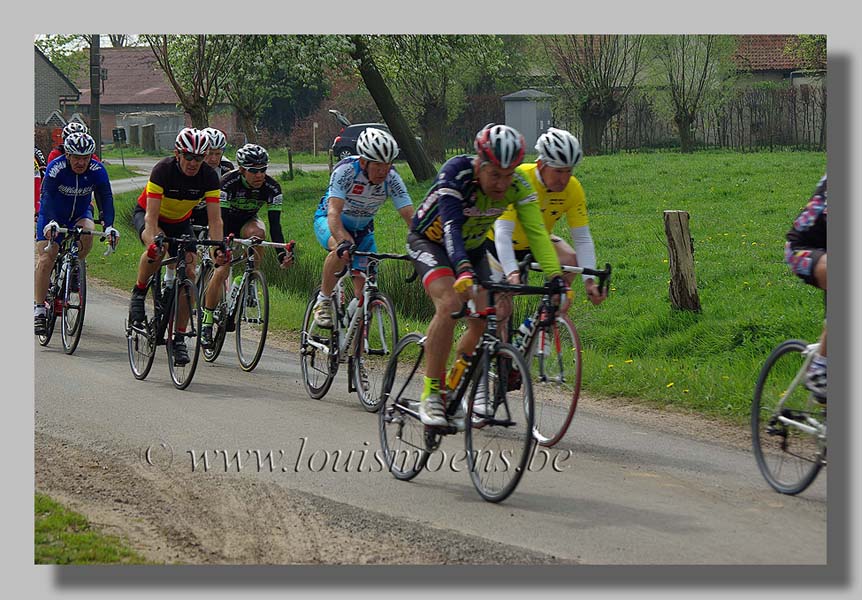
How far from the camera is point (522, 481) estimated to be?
290 inches

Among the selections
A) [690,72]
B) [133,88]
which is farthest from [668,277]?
[133,88]

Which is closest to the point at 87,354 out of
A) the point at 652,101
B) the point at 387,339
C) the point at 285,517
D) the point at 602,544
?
the point at 387,339

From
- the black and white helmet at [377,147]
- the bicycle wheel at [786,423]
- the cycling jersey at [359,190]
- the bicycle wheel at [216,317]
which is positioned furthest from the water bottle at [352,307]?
the bicycle wheel at [786,423]

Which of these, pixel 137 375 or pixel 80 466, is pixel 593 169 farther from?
pixel 80 466

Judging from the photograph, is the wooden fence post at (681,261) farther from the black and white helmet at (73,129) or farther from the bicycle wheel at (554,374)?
the black and white helmet at (73,129)

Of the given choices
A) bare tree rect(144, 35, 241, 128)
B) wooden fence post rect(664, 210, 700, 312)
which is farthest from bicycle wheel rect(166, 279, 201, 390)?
Answer: bare tree rect(144, 35, 241, 128)

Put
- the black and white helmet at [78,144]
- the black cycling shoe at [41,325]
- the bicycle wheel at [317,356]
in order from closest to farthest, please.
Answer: the bicycle wheel at [317,356], the black and white helmet at [78,144], the black cycling shoe at [41,325]

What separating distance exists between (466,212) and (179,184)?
14.0 ft

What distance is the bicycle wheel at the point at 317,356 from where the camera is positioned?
389 inches

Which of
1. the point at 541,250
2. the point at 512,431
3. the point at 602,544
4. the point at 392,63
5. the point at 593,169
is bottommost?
the point at 602,544

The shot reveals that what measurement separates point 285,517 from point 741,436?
3674mm

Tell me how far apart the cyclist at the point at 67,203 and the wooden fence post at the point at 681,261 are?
19.6 ft

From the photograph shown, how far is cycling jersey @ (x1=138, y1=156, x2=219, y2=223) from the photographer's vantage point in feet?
34.8

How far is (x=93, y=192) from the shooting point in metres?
12.7
